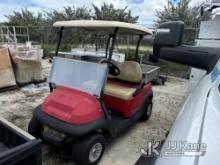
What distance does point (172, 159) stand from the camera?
837 mm

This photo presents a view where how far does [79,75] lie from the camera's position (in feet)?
8.55

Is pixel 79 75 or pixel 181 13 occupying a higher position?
pixel 181 13

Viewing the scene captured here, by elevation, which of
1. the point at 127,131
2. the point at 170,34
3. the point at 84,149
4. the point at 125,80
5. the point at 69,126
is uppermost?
the point at 170,34

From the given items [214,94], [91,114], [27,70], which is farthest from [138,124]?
[27,70]

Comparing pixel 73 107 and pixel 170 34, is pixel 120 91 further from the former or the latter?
pixel 170 34

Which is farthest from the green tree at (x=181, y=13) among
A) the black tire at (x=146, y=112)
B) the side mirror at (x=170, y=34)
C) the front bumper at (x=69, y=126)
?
the side mirror at (x=170, y=34)

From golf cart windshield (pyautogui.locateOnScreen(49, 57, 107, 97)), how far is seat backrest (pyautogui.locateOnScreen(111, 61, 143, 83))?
3.16 feet

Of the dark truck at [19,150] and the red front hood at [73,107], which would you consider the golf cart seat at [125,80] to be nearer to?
the red front hood at [73,107]

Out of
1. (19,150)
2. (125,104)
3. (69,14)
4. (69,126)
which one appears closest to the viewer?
(19,150)

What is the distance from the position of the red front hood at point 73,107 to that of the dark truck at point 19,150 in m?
0.78

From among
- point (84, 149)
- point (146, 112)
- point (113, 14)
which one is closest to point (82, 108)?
point (84, 149)

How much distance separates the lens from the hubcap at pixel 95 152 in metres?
2.36

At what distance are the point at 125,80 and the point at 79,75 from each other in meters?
1.02

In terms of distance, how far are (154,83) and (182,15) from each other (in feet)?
22.9
